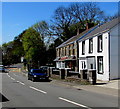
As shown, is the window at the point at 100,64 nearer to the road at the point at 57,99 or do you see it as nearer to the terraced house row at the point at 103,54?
the terraced house row at the point at 103,54

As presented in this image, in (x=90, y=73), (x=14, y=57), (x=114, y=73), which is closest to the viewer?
(x=90, y=73)

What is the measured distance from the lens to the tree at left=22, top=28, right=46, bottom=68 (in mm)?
64500

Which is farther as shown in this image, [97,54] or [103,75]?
[97,54]

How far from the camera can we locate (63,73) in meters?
30.5

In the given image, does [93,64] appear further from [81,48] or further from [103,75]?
[81,48]

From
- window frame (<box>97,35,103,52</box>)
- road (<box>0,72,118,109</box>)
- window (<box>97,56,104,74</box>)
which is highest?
window frame (<box>97,35,103,52</box>)

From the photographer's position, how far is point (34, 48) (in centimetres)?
6500

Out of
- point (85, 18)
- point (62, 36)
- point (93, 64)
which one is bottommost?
point (93, 64)

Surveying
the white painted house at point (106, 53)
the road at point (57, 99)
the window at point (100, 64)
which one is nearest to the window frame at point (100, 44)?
the white painted house at point (106, 53)

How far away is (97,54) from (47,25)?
3702 centimetres

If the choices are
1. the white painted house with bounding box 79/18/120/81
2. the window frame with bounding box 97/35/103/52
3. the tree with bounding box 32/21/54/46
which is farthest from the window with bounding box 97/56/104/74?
the tree with bounding box 32/21/54/46

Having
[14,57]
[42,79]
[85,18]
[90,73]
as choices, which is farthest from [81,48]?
[14,57]

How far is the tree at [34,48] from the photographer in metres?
64.5

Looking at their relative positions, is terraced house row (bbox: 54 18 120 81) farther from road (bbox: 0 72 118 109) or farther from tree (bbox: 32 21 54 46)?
tree (bbox: 32 21 54 46)
